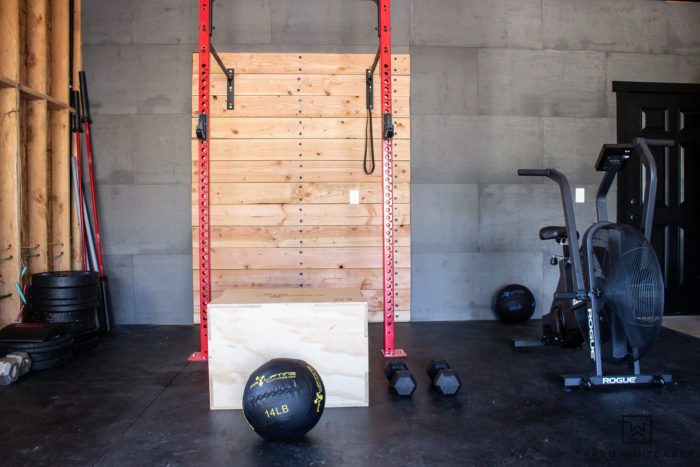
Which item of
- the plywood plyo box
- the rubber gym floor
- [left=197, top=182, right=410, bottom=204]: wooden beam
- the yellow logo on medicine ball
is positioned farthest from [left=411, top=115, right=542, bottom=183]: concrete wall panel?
the yellow logo on medicine ball

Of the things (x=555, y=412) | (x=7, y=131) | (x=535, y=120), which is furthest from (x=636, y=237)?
(x=7, y=131)

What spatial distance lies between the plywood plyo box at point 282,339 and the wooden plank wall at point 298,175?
1.84 meters

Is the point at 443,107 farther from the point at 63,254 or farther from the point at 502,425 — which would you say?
the point at 63,254

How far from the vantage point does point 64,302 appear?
3262mm

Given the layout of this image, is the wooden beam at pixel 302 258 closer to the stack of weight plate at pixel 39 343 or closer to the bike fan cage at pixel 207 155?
the bike fan cage at pixel 207 155

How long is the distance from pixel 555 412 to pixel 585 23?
373cm

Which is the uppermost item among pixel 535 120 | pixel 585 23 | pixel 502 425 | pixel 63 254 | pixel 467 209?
pixel 585 23

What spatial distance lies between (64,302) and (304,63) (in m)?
2.78

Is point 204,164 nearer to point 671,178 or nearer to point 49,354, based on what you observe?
point 49,354

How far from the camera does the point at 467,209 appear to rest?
4156 mm

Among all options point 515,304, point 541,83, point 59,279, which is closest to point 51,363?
point 59,279

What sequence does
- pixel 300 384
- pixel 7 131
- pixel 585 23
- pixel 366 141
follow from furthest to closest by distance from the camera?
pixel 585 23 < pixel 366 141 < pixel 7 131 < pixel 300 384

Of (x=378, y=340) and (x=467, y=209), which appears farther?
(x=467, y=209)

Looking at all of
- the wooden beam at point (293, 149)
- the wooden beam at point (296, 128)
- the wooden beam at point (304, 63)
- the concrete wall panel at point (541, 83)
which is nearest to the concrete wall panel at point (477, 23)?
the concrete wall panel at point (541, 83)
